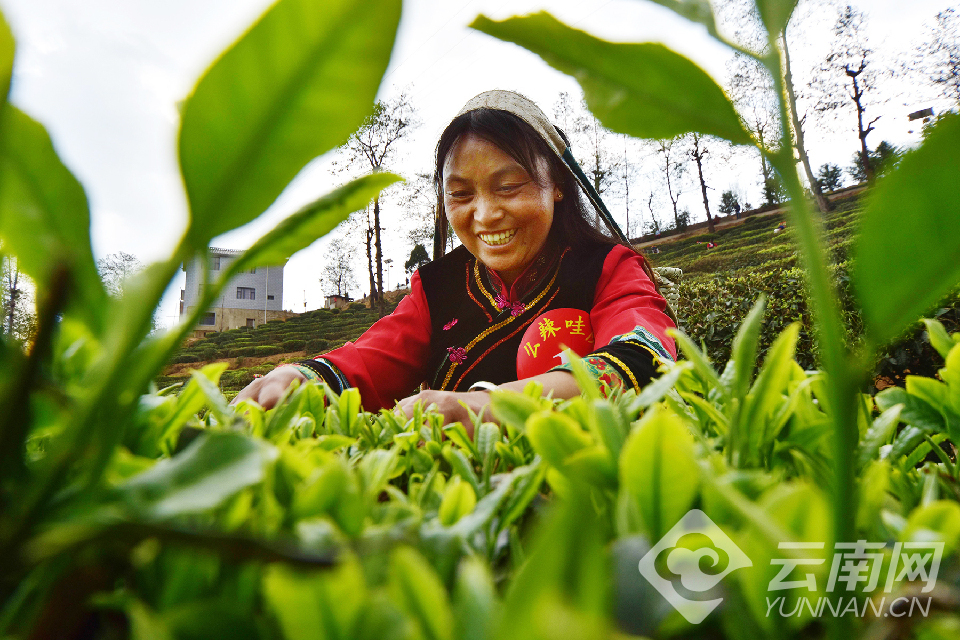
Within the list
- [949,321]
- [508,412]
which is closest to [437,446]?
[508,412]

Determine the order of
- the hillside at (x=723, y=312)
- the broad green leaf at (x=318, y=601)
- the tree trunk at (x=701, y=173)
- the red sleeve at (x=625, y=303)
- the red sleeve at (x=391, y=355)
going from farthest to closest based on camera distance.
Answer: the tree trunk at (x=701, y=173), the hillside at (x=723, y=312), the red sleeve at (x=391, y=355), the red sleeve at (x=625, y=303), the broad green leaf at (x=318, y=601)

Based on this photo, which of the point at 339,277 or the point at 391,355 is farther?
the point at 339,277

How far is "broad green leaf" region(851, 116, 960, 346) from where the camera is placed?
153 millimetres

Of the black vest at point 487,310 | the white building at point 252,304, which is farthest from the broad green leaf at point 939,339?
the white building at point 252,304

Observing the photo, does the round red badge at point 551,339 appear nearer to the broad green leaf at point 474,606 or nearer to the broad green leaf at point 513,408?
the broad green leaf at point 513,408

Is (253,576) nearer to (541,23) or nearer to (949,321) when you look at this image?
(541,23)

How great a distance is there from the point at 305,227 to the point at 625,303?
130 centimetres

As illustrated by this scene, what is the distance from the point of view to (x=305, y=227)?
19cm

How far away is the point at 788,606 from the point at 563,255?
1.75 metres

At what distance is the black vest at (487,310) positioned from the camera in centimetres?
169

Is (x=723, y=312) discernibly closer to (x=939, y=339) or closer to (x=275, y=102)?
(x=939, y=339)

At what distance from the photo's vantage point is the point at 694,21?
188mm

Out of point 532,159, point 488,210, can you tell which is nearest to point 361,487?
point 488,210

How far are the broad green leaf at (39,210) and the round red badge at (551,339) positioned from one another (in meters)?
1.25
